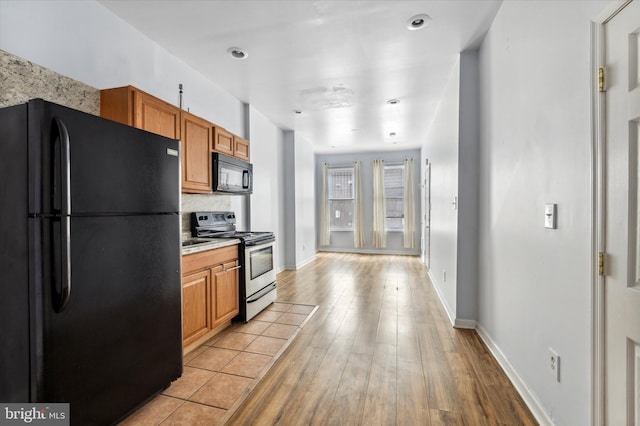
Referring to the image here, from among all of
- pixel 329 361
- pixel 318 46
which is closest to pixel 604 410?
pixel 329 361

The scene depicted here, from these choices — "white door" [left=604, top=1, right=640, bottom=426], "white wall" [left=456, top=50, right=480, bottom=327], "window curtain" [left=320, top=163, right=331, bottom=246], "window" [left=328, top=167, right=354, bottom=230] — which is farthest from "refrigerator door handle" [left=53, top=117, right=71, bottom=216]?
"window" [left=328, top=167, right=354, bottom=230]

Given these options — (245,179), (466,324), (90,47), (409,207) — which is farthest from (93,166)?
(409,207)

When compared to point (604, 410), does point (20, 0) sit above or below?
above

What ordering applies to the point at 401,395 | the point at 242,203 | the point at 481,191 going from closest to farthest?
the point at 401,395 → the point at 481,191 → the point at 242,203

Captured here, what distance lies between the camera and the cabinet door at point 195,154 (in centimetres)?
271

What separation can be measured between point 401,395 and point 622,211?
156cm

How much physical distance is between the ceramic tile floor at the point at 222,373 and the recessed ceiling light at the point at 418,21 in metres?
2.99

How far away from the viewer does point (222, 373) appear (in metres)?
2.14

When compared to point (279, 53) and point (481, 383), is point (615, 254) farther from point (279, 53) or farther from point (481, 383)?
point (279, 53)

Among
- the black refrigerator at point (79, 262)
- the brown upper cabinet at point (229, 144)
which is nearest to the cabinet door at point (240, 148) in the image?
the brown upper cabinet at point (229, 144)

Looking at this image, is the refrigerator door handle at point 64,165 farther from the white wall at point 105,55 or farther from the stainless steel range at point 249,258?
the stainless steel range at point 249,258

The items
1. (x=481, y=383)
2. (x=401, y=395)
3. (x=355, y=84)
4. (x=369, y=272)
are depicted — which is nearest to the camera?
(x=401, y=395)

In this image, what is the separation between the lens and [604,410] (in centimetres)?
114

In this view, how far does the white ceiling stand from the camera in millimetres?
2230
